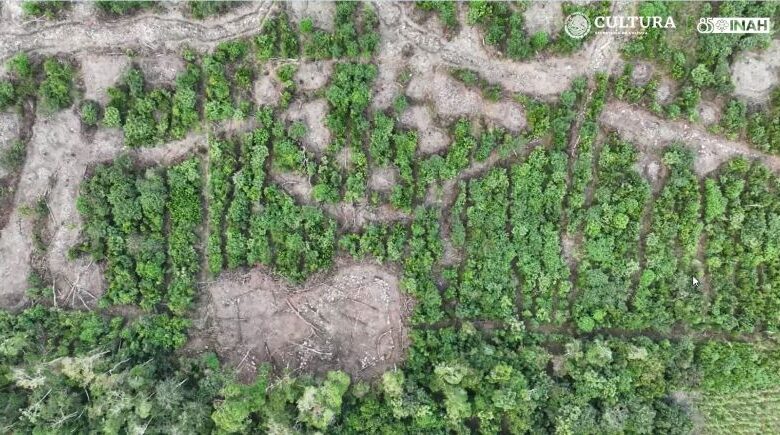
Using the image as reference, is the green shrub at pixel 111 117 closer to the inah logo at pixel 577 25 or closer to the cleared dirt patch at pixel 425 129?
the cleared dirt patch at pixel 425 129

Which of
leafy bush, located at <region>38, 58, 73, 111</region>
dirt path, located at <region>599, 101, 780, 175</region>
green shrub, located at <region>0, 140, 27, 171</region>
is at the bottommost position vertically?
green shrub, located at <region>0, 140, 27, 171</region>

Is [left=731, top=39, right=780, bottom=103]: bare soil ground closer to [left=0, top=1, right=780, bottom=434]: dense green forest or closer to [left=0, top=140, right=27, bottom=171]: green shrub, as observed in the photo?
[left=0, top=1, right=780, bottom=434]: dense green forest

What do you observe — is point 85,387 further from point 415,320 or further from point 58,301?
point 415,320

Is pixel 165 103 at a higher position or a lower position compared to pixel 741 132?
lower

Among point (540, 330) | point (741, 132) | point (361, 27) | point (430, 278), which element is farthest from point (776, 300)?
point (361, 27)

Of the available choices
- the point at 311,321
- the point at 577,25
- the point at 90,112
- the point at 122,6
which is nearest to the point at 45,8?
the point at 122,6

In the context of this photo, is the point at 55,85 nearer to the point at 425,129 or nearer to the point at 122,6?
the point at 122,6

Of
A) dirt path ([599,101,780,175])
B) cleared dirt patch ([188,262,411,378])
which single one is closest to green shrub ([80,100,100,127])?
cleared dirt patch ([188,262,411,378])
